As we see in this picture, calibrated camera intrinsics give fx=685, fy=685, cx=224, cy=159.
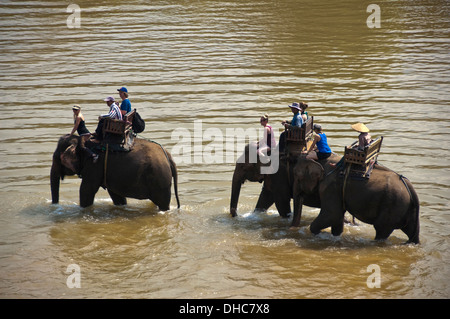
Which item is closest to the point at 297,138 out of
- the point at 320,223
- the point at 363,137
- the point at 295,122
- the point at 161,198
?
the point at 295,122

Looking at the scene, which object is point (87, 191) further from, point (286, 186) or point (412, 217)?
point (412, 217)

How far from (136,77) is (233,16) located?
302 inches

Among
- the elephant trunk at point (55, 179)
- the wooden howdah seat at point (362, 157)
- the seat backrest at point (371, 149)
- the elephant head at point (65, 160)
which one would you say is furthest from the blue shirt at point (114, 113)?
the seat backrest at point (371, 149)

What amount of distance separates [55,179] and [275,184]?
3.96 m

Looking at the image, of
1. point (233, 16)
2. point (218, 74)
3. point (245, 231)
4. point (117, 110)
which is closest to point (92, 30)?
point (233, 16)

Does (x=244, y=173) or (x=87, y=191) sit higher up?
(x=244, y=173)

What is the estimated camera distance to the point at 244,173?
11.9 m

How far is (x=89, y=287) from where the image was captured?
9.41m

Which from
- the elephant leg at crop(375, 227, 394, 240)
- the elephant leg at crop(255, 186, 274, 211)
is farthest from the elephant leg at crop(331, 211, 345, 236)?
the elephant leg at crop(255, 186, 274, 211)

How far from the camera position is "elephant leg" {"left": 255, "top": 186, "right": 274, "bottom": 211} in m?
12.1

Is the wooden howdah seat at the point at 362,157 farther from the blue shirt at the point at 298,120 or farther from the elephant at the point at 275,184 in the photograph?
the blue shirt at the point at 298,120

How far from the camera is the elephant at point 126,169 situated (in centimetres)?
1185

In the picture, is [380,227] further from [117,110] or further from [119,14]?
[119,14]
